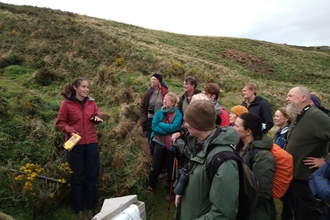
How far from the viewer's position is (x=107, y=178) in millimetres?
5230

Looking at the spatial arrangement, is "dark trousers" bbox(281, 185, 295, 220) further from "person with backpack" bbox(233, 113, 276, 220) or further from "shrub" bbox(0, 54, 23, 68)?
"shrub" bbox(0, 54, 23, 68)

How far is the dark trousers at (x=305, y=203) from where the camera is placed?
3.48 metres

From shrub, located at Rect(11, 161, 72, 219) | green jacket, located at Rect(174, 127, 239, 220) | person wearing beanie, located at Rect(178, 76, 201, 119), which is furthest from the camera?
person wearing beanie, located at Rect(178, 76, 201, 119)

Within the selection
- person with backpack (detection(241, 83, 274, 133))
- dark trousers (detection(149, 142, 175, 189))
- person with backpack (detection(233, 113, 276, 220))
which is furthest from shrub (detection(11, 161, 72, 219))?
person with backpack (detection(241, 83, 274, 133))

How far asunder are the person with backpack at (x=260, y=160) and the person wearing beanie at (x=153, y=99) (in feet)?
9.29

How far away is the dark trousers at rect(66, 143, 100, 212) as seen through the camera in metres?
4.32

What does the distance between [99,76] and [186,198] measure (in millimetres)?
9746

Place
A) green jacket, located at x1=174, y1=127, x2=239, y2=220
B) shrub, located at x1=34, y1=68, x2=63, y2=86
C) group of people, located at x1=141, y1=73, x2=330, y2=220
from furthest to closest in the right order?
shrub, located at x1=34, y1=68, x2=63, y2=86 < group of people, located at x1=141, y1=73, x2=330, y2=220 < green jacket, located at x1=174, y1=127, x2=239, y2=220

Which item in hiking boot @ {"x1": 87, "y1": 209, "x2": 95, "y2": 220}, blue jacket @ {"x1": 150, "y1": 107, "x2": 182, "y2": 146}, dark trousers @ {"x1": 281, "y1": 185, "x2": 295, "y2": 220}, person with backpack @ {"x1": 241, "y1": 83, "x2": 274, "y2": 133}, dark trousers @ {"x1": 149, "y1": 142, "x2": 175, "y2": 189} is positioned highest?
person with backpack @ {"x1": 241, "y1": 83, "x2": 274, "y2": 133}

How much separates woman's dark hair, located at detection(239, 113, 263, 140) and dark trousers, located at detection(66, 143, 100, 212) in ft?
8.39

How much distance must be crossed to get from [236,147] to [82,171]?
2.55 metres

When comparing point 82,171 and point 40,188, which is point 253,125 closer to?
point 82,171

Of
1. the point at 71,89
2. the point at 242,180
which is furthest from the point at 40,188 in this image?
the point at 242,180

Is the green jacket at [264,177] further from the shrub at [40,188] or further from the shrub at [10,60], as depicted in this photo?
the shrub at [10,60]
